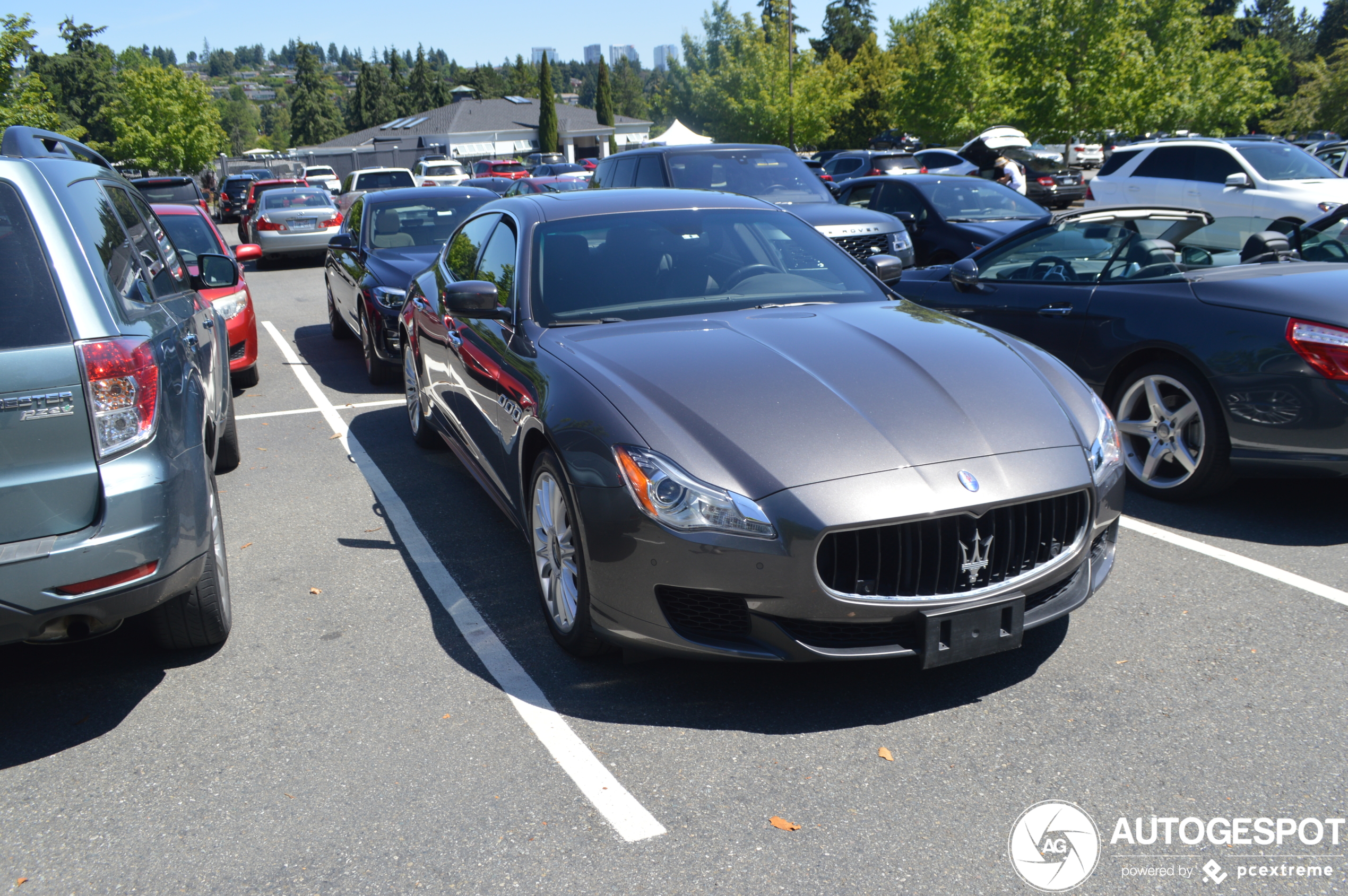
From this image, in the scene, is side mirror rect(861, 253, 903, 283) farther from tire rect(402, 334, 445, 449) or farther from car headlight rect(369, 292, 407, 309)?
car headlight rect(369, 292, 407, 309)

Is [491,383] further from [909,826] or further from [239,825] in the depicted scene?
[909,826]

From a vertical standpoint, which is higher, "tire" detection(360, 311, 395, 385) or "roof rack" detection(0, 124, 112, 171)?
"roof rack" detection(0, 124, 112, 171)

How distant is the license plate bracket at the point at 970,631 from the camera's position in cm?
310

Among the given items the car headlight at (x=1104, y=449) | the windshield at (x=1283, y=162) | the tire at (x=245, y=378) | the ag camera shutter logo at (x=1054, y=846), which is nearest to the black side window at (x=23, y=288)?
the ag camera shutter logo at (x=1054, y=846)

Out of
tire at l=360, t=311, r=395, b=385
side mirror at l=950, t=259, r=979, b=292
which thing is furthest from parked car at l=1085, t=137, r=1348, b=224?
tire at l=360, t=311, r=395, b=385

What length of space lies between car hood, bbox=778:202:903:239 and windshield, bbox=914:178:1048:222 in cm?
143

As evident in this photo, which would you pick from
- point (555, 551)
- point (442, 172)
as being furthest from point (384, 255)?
point (442, 172)

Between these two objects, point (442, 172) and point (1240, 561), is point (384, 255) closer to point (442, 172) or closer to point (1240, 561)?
point (1240, 561)

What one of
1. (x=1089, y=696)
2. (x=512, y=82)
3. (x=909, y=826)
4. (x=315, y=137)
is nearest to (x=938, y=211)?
(x=1089, y=696)

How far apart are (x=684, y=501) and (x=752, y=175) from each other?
9.20 m

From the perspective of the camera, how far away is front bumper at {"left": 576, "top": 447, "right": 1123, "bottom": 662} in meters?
3.07

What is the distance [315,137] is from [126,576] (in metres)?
131

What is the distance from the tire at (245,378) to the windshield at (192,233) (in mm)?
1229

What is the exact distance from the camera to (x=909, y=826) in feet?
9.12
